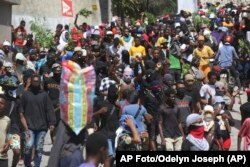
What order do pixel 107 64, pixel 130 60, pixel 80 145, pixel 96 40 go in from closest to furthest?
pixel 80 145 → pixel 107 64 → pixel 130 60 → pixel 96 40

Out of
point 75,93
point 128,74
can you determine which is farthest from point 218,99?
point 75,93

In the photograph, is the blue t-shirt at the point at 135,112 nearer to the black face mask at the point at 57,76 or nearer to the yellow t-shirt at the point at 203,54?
the black face mask at the point at 57,76

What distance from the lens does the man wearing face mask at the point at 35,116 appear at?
1129cm

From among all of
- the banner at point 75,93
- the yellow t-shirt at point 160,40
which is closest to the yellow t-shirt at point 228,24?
the yellow t-shirt at point 160,40

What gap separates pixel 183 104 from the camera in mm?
11984

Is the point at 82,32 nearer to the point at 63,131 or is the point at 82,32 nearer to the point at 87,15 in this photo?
the point at 87,15

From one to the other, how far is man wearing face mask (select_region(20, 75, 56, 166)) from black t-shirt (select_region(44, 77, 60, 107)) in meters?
1.16

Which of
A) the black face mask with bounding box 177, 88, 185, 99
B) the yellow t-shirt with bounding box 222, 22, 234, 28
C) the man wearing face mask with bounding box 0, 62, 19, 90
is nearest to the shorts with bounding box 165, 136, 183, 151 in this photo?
the black face mask with bounding box 177, 88, 185, 99

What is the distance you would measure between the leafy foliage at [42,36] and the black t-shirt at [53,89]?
948 cm

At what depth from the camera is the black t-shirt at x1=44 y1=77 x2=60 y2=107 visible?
12.6 meters

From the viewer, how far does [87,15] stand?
3038 cm

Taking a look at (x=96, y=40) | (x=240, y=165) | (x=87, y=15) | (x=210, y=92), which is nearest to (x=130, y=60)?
(x=96, y=40)

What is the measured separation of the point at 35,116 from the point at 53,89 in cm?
138

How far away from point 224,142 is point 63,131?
12.2ft
